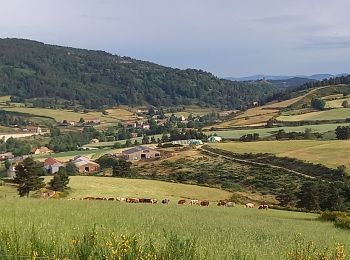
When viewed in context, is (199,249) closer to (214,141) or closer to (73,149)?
(214,141)

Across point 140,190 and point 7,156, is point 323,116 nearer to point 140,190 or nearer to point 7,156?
point 7,156

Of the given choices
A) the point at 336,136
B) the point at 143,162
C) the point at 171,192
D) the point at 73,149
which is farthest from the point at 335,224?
the point at 73,149

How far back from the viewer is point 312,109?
157 meters

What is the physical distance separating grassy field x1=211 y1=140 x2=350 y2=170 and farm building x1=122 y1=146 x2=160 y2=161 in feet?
42.2

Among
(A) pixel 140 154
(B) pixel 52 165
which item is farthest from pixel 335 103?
(B) pixel 52 165

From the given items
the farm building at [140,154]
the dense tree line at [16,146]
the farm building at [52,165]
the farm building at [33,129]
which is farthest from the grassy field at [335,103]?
the farm building at [33,129]

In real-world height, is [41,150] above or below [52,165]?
below

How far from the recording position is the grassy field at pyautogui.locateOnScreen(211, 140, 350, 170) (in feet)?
257

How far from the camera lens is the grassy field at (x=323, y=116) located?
131 metres

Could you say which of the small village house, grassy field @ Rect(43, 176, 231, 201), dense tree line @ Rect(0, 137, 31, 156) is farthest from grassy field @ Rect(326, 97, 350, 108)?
grassy field @ Rect(43, 176, 231, 201)

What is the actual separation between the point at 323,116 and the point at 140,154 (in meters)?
57.4

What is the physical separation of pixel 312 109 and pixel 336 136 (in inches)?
2171

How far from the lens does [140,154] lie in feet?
342

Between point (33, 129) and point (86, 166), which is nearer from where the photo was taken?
point (86, 166)
